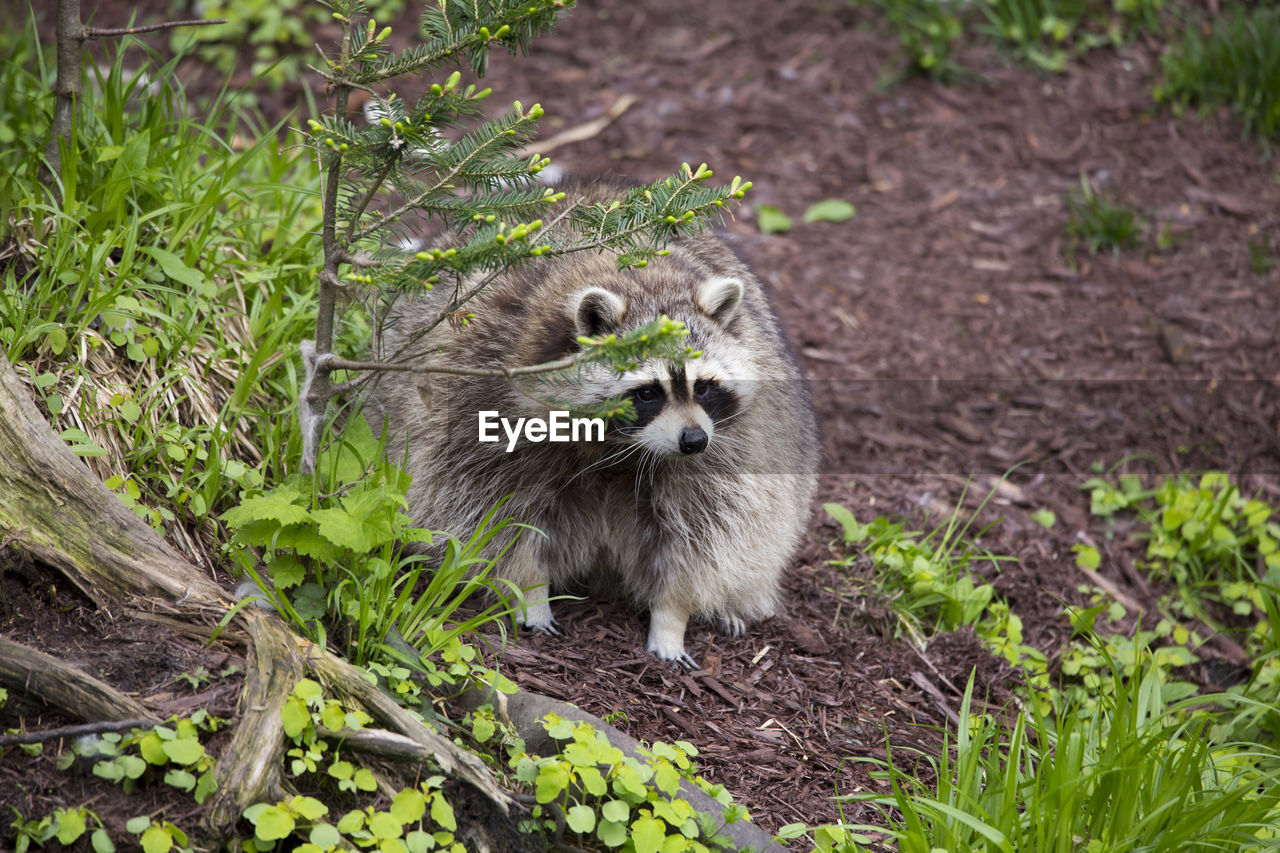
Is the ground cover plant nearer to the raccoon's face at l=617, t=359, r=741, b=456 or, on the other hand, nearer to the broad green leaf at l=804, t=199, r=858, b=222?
the raccoon's face at l=617, t=359, r=741, b=456

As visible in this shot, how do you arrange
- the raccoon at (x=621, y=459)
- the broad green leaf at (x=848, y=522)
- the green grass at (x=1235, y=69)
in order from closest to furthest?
the raccoon at (x=621, y=459)
the broad green leaf at (x=848, y=522)
the green grass at (x=1235, y=69)

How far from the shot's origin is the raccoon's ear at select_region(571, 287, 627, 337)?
3562 mm

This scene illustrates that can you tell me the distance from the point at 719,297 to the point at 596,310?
471 millimetres

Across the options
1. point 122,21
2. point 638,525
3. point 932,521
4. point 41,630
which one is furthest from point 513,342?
point 122,21

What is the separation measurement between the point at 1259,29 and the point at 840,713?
6.02 metres

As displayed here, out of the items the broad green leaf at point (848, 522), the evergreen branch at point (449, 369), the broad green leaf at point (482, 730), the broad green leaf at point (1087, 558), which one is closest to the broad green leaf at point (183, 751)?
the broad green leaf at point (482, 730)

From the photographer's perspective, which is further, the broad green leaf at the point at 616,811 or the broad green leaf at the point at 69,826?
the broad green leaf at the point at 616,811

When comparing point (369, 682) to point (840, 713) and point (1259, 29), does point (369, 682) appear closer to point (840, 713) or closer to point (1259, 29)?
point (840, 713)

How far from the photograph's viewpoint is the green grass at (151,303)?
3562mm

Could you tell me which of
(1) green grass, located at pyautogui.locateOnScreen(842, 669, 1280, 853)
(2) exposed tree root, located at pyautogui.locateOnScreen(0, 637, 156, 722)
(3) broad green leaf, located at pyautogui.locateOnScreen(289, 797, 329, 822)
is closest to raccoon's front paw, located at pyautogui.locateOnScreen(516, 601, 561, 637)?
(1) green grass, located at pyautogui.locateOnScreen(842, 669, 1280, 853)

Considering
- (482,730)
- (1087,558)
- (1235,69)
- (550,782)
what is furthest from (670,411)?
(1235,69)

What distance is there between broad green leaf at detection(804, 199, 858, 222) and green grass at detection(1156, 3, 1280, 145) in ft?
7.89

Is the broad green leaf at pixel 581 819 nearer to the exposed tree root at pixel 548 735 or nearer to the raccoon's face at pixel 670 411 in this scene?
the exposed tree root at pixel 548 735

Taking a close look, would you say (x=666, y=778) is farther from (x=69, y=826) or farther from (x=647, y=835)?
(x=69, y=826)
